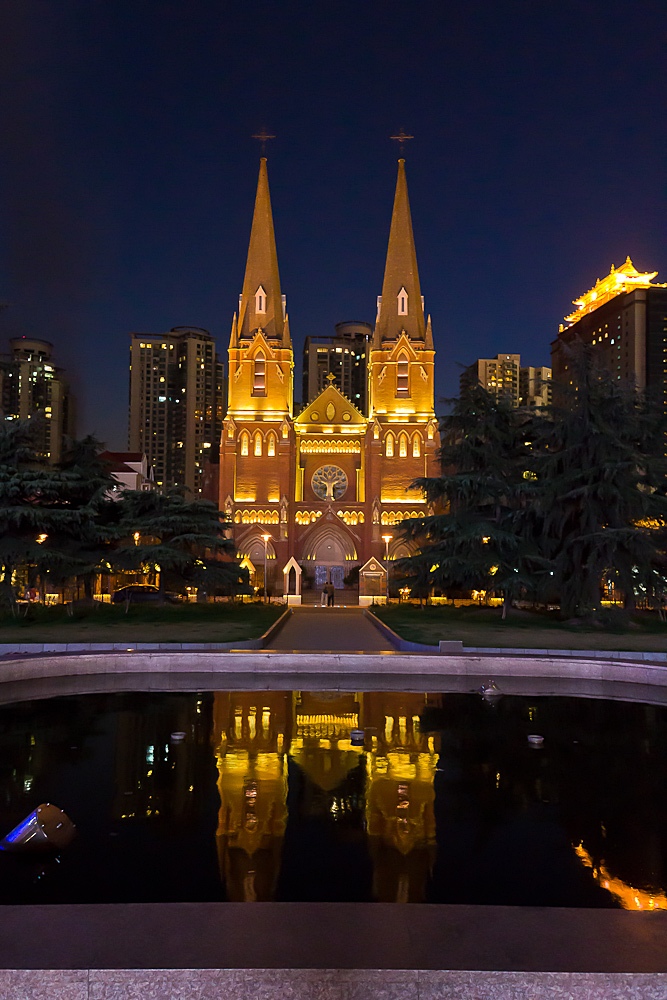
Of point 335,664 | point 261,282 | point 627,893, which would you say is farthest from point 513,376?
point 627,893

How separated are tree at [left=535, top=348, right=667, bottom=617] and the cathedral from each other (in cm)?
2616

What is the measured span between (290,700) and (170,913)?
8.54 m

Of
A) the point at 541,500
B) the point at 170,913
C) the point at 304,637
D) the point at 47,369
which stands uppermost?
the point at 47,369

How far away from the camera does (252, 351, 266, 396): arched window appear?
5828cm

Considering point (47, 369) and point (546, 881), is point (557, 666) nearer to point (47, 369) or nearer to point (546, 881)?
point (546, 881)

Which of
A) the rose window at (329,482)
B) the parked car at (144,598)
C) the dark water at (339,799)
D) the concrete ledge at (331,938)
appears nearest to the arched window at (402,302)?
the rose window at (329,482)

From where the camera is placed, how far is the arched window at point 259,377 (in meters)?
58.3

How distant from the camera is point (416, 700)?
12.8 meters

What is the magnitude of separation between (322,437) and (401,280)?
47.8 feet

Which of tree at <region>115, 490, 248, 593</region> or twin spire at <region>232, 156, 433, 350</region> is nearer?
tree at <region>115, 490, 248, 593</region>

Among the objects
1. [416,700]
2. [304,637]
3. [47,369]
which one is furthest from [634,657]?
[47,369]

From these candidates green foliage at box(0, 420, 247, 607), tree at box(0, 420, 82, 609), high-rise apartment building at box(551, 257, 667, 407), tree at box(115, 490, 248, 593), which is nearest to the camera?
tree at box(0, 420, 82, 609)

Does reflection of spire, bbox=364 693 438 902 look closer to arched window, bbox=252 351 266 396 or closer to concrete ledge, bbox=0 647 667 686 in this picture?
concrete ledge, bbox=0 647 667 686

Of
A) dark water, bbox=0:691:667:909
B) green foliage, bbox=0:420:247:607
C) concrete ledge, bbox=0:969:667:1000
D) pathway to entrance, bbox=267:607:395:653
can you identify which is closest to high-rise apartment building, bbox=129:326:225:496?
pathway to entrance, bbox=267:607:395:653
